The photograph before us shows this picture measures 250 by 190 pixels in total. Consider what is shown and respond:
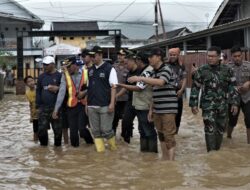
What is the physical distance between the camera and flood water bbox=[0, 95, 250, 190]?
21.4 ft

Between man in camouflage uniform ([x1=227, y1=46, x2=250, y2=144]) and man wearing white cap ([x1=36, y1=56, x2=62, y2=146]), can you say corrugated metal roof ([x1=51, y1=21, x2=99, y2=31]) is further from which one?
man in camouflage uniform ([x1=227, y1=46, x2=250, y2=144])

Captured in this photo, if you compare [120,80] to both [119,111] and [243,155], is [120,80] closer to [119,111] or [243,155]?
[119,111]

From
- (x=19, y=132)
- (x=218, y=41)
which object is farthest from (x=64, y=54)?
(x=19, y=132)

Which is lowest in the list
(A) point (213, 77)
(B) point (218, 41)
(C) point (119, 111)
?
(C) point (119, 111)

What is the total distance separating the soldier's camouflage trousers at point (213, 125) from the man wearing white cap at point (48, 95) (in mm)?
2729

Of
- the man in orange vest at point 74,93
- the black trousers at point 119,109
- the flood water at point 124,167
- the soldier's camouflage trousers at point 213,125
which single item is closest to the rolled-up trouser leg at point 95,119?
the flood water at point 124,167

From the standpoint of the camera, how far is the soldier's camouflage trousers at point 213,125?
26.2 ft

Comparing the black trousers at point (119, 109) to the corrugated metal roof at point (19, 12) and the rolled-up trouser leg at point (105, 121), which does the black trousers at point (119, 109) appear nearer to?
the rolled-up trouser leg at point (105, 121)

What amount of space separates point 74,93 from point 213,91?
2527 mm

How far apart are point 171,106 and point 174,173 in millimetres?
952

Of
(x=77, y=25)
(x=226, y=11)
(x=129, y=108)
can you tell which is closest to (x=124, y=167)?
(x=129, y=108)

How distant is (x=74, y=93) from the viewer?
912 cm

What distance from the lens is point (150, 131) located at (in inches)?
A: 328

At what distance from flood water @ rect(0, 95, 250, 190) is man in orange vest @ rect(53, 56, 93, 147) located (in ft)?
1.57
